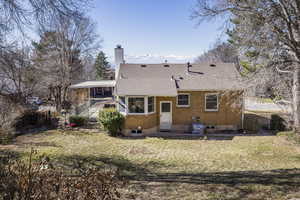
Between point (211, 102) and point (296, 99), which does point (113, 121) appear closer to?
point (211, 102)

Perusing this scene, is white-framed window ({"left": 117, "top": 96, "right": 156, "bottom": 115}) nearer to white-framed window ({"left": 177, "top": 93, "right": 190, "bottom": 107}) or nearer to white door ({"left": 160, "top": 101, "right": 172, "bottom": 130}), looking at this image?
white door ({"left": 160, "top": 101, "right": 172, "bottom": 130})

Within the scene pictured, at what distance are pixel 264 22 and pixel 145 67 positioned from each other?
37.9ft

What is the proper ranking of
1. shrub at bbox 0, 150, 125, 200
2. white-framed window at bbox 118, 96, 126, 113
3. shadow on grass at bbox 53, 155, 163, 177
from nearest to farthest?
shrub at bbox 0, 150, 125, 200 → shadow on grass at bbox 53, 155, 163, 177 → white-framed window at bbox 118, 96, 126, 113

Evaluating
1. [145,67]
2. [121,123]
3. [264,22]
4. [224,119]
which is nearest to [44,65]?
[145,67]

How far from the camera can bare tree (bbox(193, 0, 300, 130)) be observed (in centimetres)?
850

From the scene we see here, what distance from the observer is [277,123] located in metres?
14.9

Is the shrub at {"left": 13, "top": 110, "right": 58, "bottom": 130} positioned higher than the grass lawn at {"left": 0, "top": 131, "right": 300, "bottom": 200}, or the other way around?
the shrub at {"left": 13, "top": 110, "right": 58, "bottom": 130}

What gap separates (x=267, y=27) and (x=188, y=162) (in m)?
6.94

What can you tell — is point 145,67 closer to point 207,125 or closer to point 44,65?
point 207,125

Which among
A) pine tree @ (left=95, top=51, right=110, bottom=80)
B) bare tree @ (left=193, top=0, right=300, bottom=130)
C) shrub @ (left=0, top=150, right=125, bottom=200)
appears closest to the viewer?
shrub @ (left=0, top=150, right=125, bottom=200)

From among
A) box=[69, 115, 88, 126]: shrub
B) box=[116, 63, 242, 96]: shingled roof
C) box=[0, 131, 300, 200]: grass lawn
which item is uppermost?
box=[116, 63, 242, 96]: shingled roof

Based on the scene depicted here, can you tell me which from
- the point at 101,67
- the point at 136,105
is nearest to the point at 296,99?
the point at 136,105

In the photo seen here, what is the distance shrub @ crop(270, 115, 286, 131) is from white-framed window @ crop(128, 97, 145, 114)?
997 cm

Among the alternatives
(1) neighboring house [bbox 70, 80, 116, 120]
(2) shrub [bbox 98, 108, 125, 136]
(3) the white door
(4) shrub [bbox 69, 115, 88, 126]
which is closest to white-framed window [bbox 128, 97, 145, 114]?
(2) shrub [bbox 98, 108, 125, 136]
